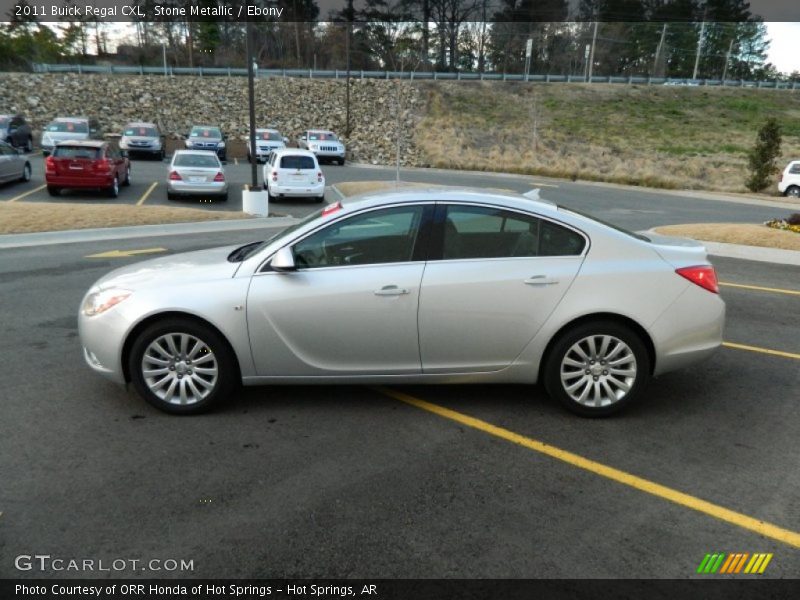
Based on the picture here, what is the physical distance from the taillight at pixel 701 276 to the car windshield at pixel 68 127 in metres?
31.3

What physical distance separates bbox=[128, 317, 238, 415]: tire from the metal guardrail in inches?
2069

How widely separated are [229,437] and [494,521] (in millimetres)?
1955

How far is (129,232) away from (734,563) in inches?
511

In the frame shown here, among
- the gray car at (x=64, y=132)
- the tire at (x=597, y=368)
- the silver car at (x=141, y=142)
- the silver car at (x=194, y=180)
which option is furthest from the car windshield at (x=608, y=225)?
the silver car at (x=141, y=142)

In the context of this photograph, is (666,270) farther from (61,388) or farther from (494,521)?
(61,388)

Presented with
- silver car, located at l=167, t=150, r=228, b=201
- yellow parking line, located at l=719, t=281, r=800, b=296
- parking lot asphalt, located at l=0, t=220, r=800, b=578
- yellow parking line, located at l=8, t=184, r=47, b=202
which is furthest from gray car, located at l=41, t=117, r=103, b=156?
yellow parking line, located at l=719, t=281, r=800, b=296

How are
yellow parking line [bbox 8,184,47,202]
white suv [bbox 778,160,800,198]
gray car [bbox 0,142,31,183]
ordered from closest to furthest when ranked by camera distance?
yellow parking line [bbox 8,184,47,202] < gray car [bbox 0,142,31,183] < white suv [bbox 778,160,800,198]

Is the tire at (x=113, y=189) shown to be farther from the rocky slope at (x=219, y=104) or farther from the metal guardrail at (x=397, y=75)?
the metal guardrail at (x=397, y=75)

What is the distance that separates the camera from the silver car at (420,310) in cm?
461

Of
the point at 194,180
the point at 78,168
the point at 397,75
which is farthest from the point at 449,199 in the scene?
the point at 397,75

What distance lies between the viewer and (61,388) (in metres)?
5.23

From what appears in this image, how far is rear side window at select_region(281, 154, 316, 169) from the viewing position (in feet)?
63.3

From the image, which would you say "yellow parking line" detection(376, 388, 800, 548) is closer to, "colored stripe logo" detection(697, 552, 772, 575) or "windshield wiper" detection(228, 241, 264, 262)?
"colored stripe logo" detection(697, 552, 772, 575)

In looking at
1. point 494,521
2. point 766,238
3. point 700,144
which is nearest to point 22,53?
point 700,144
